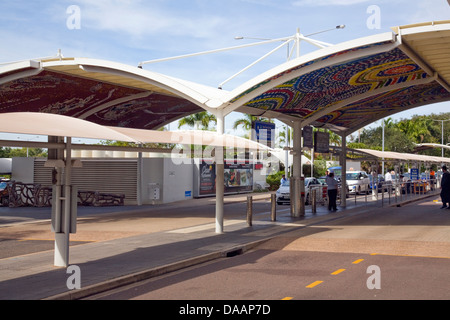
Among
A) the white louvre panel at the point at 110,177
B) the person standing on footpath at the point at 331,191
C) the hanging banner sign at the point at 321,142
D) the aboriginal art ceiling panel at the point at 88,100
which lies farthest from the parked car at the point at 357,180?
the white louvre panel at the point at 110,177

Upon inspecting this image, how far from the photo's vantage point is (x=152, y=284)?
9.58m

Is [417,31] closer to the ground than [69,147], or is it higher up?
higher up

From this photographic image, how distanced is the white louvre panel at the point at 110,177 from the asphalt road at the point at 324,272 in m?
14.9

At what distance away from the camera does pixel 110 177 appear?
2984 cm

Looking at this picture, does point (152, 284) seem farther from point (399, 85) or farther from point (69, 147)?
point (399, 85)

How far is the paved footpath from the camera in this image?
9.28 meters

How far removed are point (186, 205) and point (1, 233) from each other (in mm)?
12860

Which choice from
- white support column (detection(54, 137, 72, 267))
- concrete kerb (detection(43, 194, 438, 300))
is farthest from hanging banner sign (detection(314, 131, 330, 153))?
white support column (detection(54, 137, 72, 267))

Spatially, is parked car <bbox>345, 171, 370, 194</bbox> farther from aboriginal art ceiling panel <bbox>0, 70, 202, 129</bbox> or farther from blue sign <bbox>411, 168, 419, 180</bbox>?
aboriginal art ceiling panel <bbox>0, 70, 202, 129</bbox>

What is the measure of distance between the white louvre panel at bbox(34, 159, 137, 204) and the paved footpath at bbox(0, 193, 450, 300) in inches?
177

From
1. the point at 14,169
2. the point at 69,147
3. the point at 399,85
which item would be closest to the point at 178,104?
the point at 399,85

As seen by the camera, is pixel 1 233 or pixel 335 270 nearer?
pixel 335 270

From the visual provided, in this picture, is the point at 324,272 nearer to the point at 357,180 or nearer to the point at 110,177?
the point at 110,177
